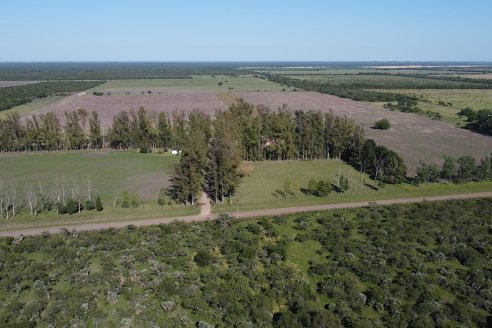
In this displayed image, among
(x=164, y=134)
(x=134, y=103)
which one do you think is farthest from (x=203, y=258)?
(x=134, y=103)

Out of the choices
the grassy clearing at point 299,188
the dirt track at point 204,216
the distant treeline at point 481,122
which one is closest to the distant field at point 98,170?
the dirt track at point 204,216

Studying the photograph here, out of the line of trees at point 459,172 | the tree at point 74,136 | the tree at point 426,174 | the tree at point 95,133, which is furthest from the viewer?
the tree at point 95,133

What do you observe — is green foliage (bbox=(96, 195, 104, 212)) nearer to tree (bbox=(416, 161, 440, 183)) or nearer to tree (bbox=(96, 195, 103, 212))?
tree (bbox=(96, 195, 103, 212))

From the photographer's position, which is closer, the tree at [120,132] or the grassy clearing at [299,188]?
the grassy clearing at [299,188]

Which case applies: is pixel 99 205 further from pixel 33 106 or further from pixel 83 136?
pixel 33 106

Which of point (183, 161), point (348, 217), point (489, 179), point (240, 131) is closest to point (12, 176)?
point (183, 161)

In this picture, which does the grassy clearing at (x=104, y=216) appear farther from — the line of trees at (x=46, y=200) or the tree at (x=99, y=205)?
the line of trees at (x=46, y=200)
